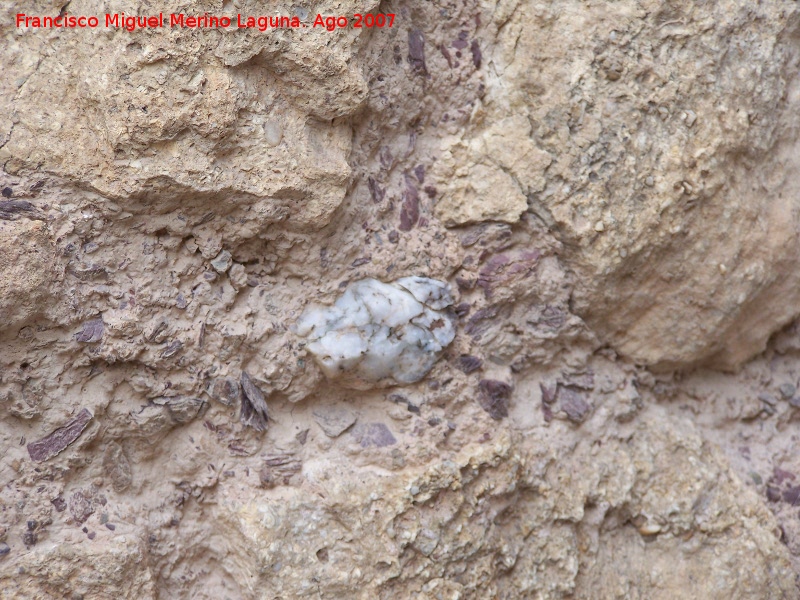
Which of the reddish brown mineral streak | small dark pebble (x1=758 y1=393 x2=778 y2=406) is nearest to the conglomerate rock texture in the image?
the reddish brown mineral streak

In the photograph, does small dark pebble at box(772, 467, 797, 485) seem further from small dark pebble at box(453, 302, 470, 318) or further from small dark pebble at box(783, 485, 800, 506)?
small dark pebble at box(453, 302, 470, 318)

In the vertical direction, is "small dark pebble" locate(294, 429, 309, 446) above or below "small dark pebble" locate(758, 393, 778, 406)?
below

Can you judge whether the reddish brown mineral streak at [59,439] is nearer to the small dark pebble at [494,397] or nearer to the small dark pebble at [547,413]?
the small dark pebble at [494,397]

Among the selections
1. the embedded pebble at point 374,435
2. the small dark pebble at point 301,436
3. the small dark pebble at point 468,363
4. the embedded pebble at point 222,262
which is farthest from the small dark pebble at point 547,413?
the embedded pebble at point 222,262

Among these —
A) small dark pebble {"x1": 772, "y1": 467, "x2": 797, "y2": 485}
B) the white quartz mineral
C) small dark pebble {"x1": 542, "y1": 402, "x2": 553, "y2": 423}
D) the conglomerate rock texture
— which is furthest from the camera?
small dark pebble {"x1": 772, "y1": 467, "x2": 797, "y2": 485}

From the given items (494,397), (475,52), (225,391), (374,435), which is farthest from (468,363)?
(475,52)

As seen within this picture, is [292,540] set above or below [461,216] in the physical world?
below

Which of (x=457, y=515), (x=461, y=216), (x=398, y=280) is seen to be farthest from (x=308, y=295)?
(x=457, y=515)

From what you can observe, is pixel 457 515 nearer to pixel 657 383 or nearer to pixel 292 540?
pixel 292 540
